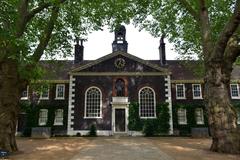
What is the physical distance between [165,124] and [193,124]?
4.05 metres

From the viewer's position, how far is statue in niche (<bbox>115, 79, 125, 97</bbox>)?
30219 mm

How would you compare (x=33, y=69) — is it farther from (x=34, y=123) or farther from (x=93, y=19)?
(x=34, y=123)

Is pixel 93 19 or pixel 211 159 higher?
pixel 93 19

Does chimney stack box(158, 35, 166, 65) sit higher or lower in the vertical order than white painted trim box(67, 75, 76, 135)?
higher

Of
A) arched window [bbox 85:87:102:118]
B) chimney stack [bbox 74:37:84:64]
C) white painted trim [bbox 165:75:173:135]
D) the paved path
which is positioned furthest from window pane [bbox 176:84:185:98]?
the paved path

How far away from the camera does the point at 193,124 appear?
3056 centimetres

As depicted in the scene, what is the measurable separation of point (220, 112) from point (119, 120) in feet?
55.0

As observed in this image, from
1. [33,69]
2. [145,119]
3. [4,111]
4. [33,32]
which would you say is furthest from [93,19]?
[145,119]

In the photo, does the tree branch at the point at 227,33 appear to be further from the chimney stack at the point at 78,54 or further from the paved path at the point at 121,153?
the chimney stack at the point at 78,54

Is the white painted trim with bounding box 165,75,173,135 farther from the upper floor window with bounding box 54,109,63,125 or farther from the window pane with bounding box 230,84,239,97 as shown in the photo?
the upper floor window with bounding box 54,109,63,125

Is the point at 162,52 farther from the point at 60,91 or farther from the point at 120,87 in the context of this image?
the point at 60,91

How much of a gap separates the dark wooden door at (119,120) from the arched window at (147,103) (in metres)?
2.12

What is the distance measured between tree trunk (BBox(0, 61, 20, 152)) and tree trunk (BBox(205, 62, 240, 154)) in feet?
36.6

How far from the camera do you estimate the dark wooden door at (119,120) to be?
95.8 feet
